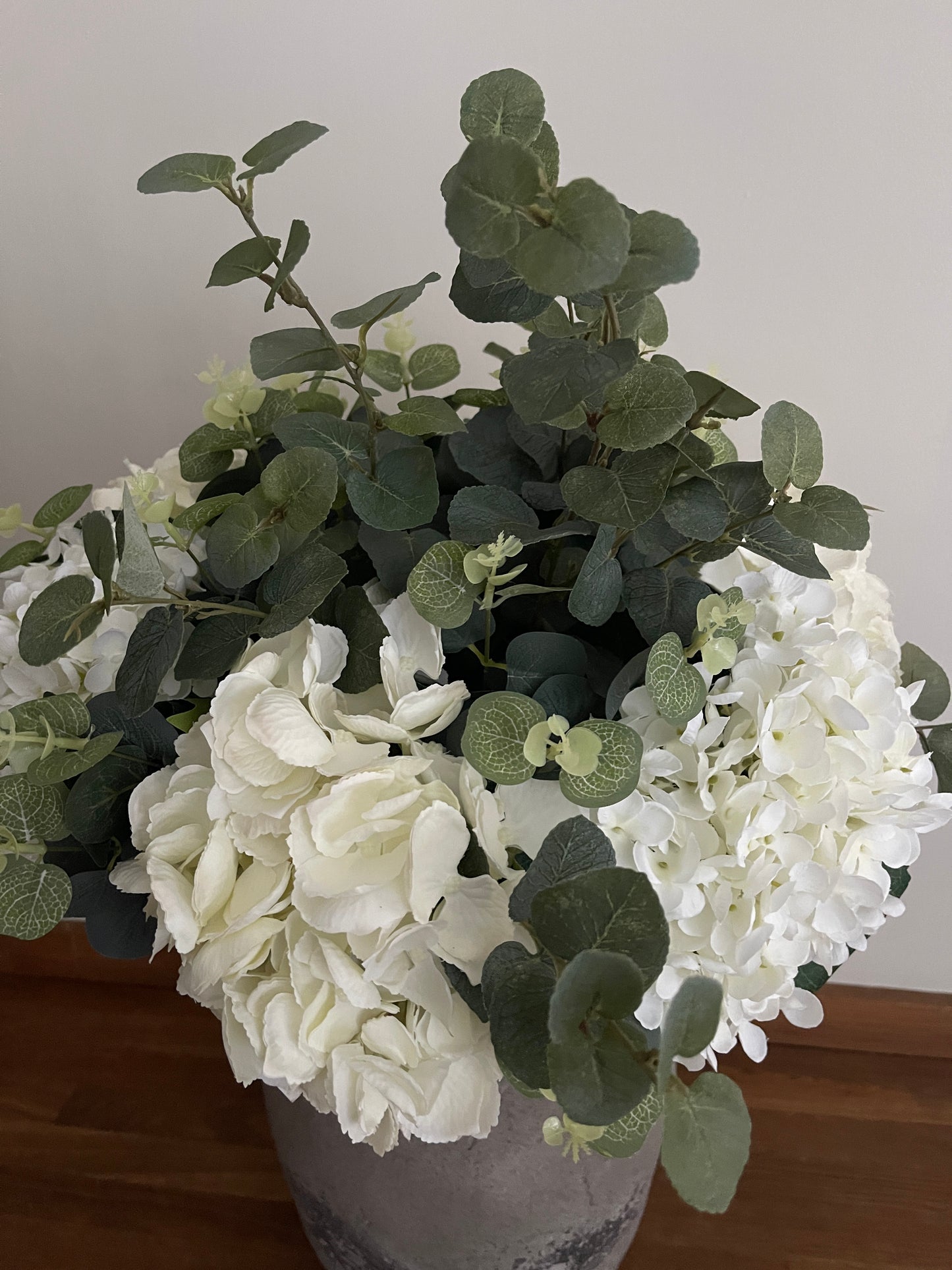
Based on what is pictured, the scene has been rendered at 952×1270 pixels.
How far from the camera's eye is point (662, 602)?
451 millimetres

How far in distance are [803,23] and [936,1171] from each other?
919 millimetres

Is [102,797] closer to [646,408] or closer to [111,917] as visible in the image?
[111,917]

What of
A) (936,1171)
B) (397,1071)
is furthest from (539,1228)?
(936,1171)

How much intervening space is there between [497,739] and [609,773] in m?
0.05

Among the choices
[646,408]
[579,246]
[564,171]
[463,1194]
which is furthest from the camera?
[564,171]

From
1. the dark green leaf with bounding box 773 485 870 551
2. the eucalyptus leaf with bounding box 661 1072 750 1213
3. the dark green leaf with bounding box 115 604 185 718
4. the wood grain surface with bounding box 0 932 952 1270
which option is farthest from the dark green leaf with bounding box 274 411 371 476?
the wood grain surface with bounding box 0 932 952 1270

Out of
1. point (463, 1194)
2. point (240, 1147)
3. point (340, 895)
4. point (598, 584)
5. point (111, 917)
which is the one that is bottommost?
point (240, 1147)

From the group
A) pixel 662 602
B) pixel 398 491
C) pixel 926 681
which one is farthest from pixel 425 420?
pixel 926 681

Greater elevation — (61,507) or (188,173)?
(188,173)

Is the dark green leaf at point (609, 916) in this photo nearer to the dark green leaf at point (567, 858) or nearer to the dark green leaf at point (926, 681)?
the dark green leaf at point (567, 858)

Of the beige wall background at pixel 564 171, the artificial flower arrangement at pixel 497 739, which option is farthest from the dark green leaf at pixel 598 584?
the beige wall background at pixel 564 171

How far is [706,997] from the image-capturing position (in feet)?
1.00

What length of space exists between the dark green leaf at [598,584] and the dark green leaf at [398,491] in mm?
78

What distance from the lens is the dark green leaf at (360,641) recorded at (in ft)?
1.41
